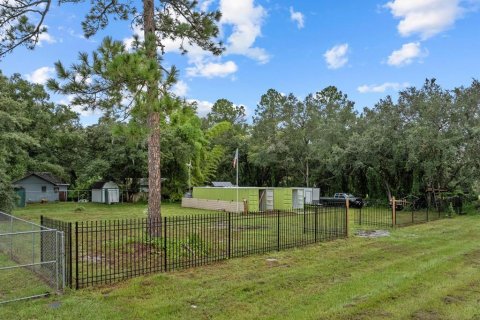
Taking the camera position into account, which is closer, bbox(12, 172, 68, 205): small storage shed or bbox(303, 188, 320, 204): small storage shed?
bbox(303, 188, 320, 204): small storage shed

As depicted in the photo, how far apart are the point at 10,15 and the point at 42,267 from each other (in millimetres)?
6002

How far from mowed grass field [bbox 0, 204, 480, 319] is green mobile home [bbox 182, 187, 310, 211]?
1455 centimetres

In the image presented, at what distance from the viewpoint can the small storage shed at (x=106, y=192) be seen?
35.3 metres

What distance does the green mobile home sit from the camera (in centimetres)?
2533

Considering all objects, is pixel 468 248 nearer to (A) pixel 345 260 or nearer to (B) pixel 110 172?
(A) pixel 345 260

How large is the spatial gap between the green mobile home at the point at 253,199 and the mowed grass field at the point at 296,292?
14.6 m

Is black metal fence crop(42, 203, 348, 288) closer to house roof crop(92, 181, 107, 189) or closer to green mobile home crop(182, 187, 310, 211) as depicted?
green mobile home crop(182, 187, 310, 211)

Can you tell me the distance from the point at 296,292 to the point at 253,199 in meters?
18.2

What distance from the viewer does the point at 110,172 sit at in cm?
3481

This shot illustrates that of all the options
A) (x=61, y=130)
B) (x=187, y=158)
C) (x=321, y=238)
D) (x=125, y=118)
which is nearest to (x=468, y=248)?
(x=321, y=238)

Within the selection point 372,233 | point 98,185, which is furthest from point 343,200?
point 98,185

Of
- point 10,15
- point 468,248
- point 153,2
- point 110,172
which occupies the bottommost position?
point 468,248

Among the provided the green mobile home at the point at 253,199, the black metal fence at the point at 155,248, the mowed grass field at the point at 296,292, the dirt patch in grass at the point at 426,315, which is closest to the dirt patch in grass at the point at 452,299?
the mowed grass field at the point at 296,292

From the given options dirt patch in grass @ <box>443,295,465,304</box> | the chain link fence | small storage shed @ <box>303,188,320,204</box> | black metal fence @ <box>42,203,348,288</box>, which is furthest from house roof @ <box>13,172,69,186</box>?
dirt patch in grass @ <box>443,295,465,304</box>
